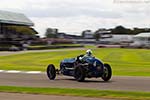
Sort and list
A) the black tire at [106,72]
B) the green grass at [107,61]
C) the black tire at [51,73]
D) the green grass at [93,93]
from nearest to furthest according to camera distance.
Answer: the green grass at [93,93] → the black tire at [106,72] → the black tire at [51,73] → the green grass at [107,61]

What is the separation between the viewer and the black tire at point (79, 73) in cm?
2181

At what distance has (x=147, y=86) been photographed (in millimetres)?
19094

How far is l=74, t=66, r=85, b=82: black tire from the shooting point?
21.8 metres

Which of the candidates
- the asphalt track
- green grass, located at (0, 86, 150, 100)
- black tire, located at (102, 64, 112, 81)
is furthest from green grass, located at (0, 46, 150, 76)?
the asphalt track

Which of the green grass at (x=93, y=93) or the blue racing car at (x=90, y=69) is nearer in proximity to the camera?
the green grass at (x=93, y=93)

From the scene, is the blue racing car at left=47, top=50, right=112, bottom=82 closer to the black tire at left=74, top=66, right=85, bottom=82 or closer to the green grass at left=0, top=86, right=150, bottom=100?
the black tire at left=74, top=66, right=85, bottom=82

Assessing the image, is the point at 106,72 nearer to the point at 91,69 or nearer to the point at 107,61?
the point at 91,69

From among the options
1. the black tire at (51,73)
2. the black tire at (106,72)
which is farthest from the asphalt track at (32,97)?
the black tire at (51,73)

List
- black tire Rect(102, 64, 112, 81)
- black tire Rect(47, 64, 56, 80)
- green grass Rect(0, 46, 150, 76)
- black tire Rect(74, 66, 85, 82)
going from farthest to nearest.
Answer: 1. green grass Rect(0, 46, 150, 76)
2. black tire Rect(47, 64, 56, 80)
3. black tire Rect(102, 64, 112, 81)
4. black tire Rect(74, 66, 85, 82)

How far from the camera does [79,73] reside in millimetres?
22156

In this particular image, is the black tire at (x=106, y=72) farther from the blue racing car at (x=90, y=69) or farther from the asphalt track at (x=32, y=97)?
the asphalt track at (x=32, y=97)

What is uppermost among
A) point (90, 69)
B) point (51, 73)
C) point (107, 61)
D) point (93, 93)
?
point (90, 69)

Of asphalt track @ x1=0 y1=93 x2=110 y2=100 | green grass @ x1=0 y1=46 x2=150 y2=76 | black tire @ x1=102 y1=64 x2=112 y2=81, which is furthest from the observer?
green grass @ x1=0 y1=46 x2=150 y2=76

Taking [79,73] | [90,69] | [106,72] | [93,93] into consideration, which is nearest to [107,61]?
[106,72]
